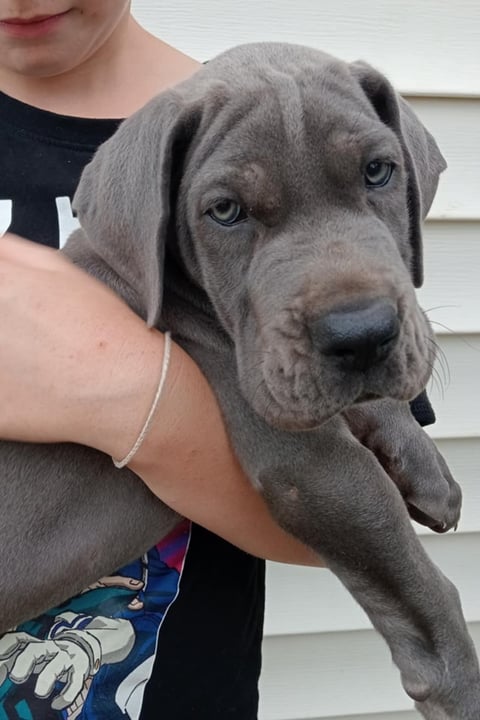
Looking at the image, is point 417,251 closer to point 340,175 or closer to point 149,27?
point 340,175

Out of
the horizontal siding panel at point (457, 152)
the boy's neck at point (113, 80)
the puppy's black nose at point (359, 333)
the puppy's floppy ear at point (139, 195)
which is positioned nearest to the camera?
the puppy's black nose at point (359, 333)

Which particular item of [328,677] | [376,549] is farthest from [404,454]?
[328,677]

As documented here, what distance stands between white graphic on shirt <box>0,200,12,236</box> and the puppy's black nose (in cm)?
90

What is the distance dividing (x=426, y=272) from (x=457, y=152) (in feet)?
1.41

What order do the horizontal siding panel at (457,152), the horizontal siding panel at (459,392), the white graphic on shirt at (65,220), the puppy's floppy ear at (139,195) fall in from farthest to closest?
1. the horizontal siding panel at (459,392)
2. the horizontal siding panel at (457,152)
3. the white graphic on shirt at (65,220)
4. the puppy's floppy ear at (139,195)

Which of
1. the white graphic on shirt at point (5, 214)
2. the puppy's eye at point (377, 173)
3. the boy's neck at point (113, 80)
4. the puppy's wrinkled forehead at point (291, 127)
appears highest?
the puppy's wrinkled forehead at point (291, 127)

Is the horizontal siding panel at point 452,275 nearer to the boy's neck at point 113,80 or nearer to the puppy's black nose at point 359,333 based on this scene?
the boy's neck at point 113,80

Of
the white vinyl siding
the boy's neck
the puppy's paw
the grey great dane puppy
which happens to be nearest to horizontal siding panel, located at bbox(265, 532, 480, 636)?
the white vinyl siding

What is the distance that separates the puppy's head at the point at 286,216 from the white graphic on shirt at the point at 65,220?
10.1 inches

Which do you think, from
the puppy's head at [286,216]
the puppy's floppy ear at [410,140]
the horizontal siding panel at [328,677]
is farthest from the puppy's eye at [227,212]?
the horizontal siding panel at [328,677]

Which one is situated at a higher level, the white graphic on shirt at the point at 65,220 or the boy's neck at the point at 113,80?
the boy's neck at the point at 113,80

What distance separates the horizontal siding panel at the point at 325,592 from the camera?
3639 millimetres

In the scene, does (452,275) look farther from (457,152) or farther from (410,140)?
(410,140)

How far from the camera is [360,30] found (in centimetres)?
321
